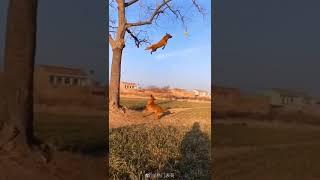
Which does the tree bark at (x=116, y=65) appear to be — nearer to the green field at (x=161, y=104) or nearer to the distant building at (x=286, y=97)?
the green field at (x=161, y=104)

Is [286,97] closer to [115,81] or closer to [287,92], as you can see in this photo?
[287,92]

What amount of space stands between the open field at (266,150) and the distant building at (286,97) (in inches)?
13.5

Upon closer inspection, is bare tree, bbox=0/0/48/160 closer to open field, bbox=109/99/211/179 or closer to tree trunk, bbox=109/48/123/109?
tree trunk, bbox=109/48/123/109

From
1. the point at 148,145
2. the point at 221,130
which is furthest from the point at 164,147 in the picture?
the point at 221,130

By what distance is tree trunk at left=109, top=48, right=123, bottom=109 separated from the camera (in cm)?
916

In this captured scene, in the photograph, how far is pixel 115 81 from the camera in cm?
917

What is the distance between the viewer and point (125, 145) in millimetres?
9344

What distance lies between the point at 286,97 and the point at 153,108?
2122 mm

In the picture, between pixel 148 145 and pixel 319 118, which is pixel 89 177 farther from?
pixel 319 118

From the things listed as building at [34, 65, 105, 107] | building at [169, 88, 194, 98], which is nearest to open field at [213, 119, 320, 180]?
building at [169, 88, 194, 98]

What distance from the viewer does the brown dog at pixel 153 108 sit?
948cm

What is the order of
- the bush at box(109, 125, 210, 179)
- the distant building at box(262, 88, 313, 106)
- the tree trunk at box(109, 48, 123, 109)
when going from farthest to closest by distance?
the distant building at box(262, 88, 313, 106), the bush at box(109, 125, 210, 179), the tree trunk at box(109, 48, 123, 109)

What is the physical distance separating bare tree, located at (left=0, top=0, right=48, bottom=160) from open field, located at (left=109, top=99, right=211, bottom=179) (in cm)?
136

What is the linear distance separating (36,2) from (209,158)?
11.6 feet
